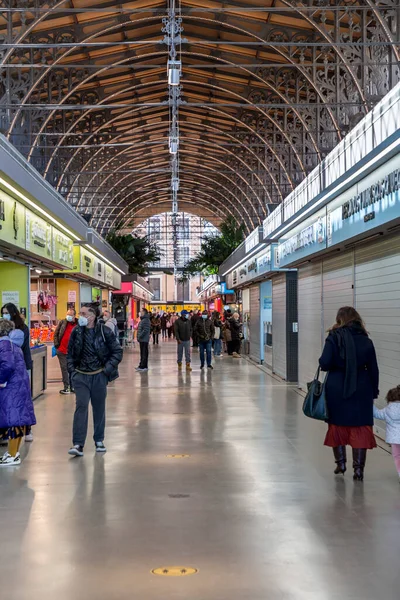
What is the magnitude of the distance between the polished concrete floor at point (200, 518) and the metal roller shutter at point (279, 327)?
7.83 m

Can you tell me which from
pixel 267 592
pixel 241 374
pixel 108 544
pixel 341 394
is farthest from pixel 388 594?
pixel 241 374

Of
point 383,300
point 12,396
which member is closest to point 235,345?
point 383,300

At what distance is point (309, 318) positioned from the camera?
15.3 metres

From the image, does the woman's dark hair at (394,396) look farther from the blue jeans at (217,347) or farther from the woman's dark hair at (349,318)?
the blue jeans at (217,347)

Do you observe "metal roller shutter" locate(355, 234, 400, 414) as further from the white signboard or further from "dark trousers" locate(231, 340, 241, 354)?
"dark trousers" locate(231, 340, 241, 354)

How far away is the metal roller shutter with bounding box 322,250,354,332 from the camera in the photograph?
37.8 ft

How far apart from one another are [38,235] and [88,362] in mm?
6012

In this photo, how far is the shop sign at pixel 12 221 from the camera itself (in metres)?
11.3

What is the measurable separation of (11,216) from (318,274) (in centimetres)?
511

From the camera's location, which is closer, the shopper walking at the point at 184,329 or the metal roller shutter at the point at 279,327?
the metal roller shutter at the point at 279,327

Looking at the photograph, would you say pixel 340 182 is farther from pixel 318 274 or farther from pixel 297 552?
pixel 297 552

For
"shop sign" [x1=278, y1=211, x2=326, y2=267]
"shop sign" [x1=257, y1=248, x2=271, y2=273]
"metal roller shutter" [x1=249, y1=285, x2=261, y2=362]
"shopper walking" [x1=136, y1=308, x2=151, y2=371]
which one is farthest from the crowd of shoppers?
"metal roller shutter" [x1=249, y1=285, x2=261, y2=362]

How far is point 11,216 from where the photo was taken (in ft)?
39.0

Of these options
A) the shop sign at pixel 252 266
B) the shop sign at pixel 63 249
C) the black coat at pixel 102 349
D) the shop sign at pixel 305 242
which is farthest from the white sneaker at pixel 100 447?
the shop sign at pixel 252 266
